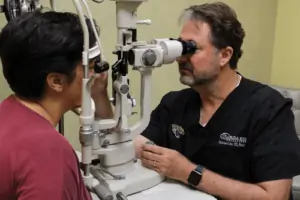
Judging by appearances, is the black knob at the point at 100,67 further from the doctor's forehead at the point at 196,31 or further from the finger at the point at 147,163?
the doctor's forehead at the point at 196,31

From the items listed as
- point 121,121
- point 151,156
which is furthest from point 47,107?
point 151,156

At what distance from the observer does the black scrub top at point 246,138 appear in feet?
5.01

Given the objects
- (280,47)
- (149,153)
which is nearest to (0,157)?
(149,153)

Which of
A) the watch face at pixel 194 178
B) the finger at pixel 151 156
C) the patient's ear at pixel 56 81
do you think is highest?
the patient's ear at pixel 56 81

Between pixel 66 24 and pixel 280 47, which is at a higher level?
pixel 66 24

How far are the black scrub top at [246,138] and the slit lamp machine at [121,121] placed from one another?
0.26 m

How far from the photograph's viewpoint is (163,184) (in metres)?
1.48

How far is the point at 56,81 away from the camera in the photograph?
1.06 metres

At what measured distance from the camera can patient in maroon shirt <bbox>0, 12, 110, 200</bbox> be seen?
925 mm

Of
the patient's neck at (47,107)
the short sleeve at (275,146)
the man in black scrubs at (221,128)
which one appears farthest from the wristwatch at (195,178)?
the patient's neck at (47,107)

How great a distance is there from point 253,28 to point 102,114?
196 centimetres

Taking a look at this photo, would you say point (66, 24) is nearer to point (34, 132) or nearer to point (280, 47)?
point (34, 132)

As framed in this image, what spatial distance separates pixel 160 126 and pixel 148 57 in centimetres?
56

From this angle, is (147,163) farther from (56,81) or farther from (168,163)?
(56,81)
